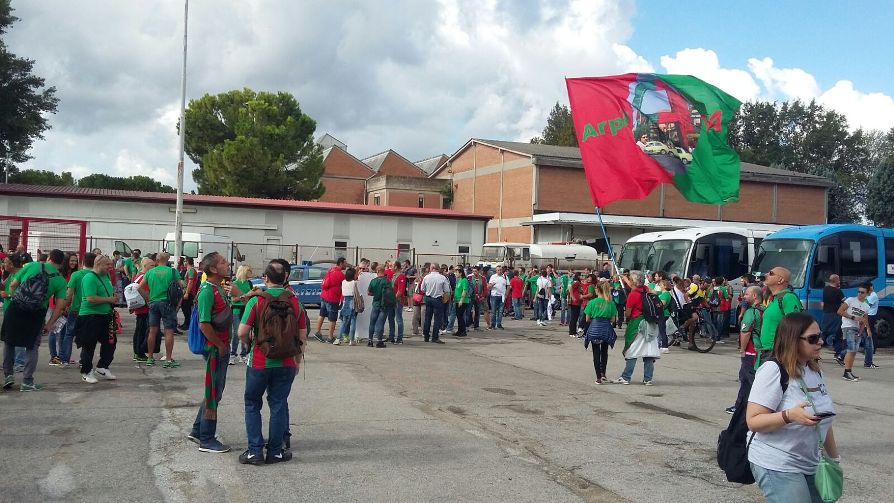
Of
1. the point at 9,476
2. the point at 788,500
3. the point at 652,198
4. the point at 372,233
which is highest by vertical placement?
the point at 652,198

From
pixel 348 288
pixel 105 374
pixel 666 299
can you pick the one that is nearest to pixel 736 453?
pixel 105 374

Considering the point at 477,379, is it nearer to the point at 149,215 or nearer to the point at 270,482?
the point at 270,482

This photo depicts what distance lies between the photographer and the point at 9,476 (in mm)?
6121

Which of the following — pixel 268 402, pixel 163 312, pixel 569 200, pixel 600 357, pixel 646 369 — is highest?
pixel 569 200

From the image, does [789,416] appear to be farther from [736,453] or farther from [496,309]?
[496,309]

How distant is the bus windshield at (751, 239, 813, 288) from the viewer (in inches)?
845

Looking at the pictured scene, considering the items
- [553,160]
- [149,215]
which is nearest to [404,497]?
[149,215]

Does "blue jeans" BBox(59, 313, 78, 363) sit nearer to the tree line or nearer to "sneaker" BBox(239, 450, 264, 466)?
"sneaker" BBox(239, 450, 264, 466)

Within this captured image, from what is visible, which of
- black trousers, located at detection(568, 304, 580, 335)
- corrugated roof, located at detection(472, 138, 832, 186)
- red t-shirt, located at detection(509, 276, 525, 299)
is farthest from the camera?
corrugated roof, located at detection(472, 138, 832, 186)

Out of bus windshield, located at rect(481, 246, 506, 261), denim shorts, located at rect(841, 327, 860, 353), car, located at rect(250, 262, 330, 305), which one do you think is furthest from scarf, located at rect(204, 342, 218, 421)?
bus windshield, located at rect(481, 246, 506, 261)

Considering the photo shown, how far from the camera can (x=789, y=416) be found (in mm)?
3824

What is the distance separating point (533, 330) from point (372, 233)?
20328 mm

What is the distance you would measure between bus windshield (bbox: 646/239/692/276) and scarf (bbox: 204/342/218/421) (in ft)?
71.8

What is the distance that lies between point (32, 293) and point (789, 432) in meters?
8.90
